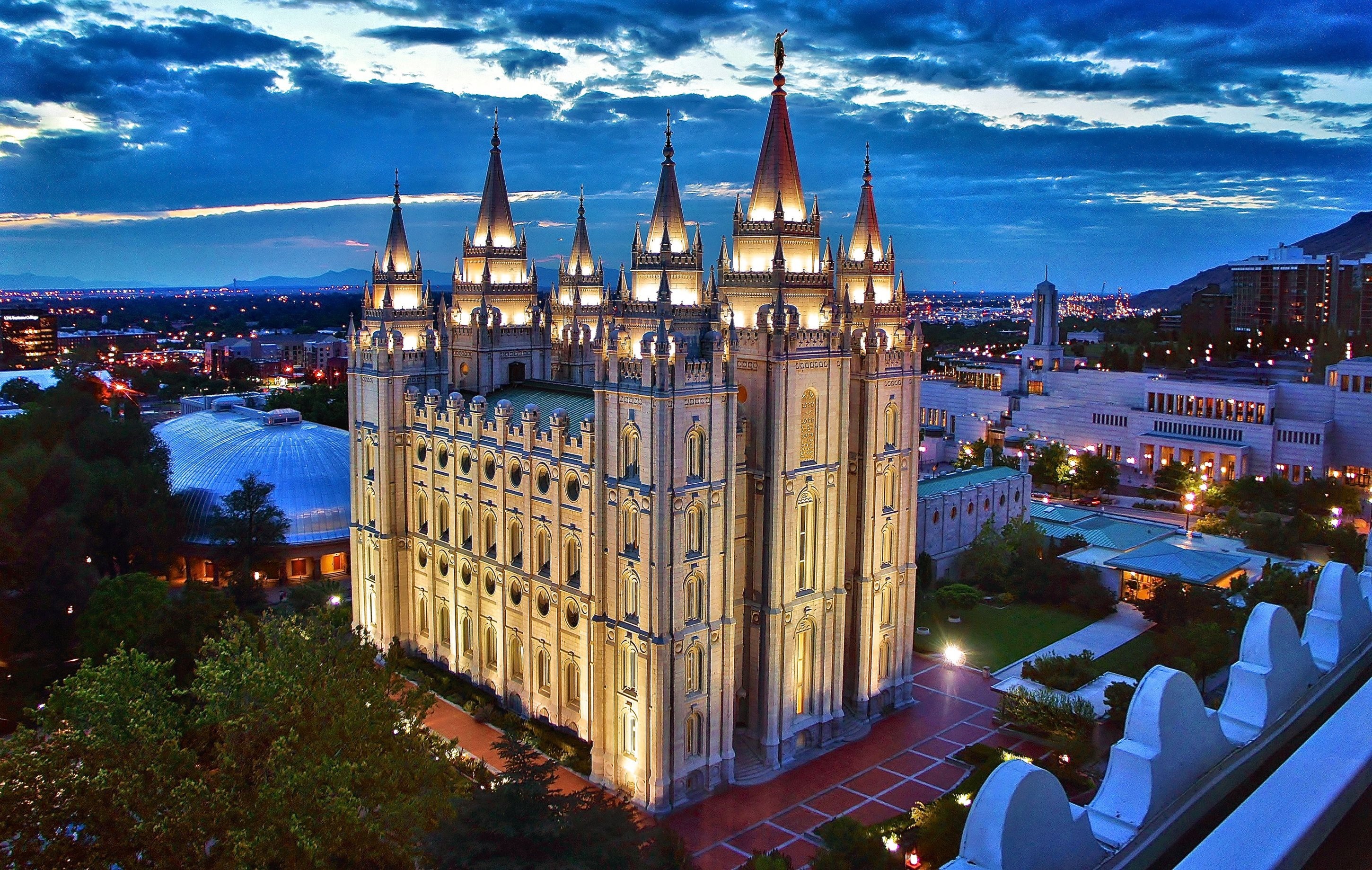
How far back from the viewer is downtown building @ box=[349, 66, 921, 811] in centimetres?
3719

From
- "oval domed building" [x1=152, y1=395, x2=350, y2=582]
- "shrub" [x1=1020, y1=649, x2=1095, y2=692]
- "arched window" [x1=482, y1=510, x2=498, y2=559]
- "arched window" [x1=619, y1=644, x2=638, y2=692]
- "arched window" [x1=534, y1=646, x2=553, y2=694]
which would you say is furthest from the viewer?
"oval domed building" [x1=152, y1=395, x2=350, y2=582]

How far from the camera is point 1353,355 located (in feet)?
405

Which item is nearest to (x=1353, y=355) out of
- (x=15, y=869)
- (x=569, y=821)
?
(x=569, y=821)

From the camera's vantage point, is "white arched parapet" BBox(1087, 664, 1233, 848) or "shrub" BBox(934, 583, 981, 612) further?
"shrub" BBox(934, 583, 981, 612)

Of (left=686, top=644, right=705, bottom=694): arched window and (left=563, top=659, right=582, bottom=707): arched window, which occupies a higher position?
(left=686, top=644, right=705, bottom=694): arched window

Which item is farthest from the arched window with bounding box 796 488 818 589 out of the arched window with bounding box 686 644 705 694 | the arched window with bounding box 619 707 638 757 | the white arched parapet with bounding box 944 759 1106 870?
the white arched parapet with bounding box 944 759 1106 870

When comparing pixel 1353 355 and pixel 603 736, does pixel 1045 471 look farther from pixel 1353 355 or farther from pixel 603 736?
pixel 603 736

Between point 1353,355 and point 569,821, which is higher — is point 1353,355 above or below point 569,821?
above

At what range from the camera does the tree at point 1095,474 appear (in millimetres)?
90562

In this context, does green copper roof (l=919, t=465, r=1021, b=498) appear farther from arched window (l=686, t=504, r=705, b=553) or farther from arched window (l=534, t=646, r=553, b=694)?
arched window (l=534, t=646, r=553, b=694)

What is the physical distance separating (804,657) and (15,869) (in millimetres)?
29684

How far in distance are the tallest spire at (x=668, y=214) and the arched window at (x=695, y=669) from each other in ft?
54.8

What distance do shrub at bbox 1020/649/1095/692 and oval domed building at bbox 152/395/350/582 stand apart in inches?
1764

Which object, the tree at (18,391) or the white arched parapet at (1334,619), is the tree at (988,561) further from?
the tree at (18,391)
